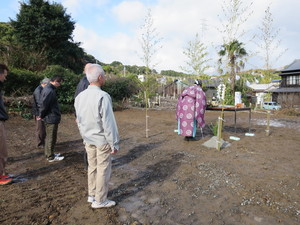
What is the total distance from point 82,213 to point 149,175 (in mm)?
1472

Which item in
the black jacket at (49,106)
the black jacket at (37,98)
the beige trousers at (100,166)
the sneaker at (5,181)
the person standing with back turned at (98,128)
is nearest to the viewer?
the person standing with back turned at (98,128)

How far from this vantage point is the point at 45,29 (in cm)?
1616

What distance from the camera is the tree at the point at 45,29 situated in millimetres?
15922

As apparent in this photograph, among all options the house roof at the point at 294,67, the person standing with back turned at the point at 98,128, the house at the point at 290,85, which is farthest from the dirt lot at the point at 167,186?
the house roof at the point at 294,67

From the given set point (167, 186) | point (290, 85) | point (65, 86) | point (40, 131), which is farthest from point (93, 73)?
point (290, 85)

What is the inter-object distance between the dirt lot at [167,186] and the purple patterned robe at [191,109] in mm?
542

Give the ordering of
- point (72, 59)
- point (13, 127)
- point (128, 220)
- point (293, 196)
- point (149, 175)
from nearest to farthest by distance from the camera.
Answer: point (128, 220)
point (293, 196)
point (149, 175)
point (13, 127)
point (72, 59)

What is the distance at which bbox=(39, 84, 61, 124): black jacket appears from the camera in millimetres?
4109

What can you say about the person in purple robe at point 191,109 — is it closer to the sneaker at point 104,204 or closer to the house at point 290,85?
the sneaker at point 104,204

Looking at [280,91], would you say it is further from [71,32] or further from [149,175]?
[149,175]

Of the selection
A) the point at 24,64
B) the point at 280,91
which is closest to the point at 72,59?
the point at 24,64

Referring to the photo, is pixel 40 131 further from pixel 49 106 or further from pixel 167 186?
pixel 167 186

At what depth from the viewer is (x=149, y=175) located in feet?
12.2

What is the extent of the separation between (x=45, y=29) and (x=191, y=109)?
49.7ft
